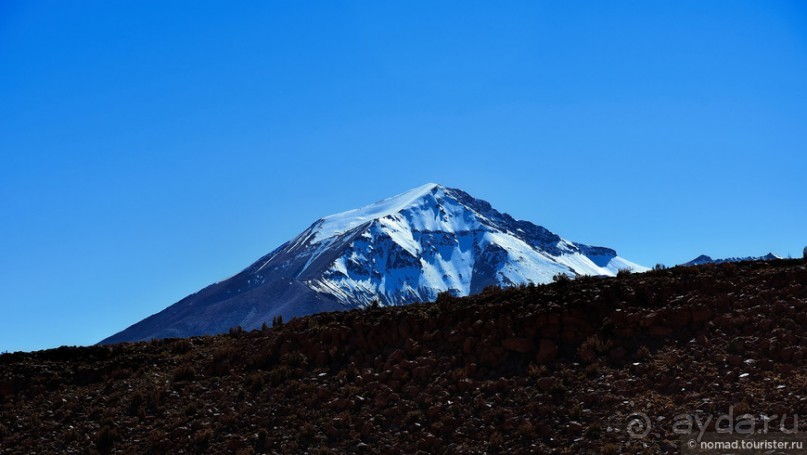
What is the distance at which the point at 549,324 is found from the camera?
20.5 m

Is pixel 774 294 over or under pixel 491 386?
over

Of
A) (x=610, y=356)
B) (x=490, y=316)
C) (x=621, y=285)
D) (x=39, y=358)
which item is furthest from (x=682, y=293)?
(x=39, y=358)

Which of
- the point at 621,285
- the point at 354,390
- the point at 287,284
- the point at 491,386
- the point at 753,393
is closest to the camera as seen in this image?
the point at 753,393

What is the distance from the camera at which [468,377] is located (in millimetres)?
19453

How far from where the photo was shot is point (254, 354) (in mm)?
23203

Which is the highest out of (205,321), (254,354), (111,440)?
(205,321)

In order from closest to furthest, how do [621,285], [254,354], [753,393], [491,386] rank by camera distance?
[753,393] < [491,386] < [621,285] < [254,354]

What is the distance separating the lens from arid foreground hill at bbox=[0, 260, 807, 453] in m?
16.9

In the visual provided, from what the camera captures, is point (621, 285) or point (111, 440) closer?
point (111, 440)

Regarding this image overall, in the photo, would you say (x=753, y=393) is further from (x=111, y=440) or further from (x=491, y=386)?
(x=111, y=440)

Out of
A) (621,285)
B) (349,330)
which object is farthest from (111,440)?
(621,285)

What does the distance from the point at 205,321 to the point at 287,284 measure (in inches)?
1018

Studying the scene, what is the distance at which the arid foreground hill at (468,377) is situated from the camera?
1691cm

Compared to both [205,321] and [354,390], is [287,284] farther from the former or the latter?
[354,390]
